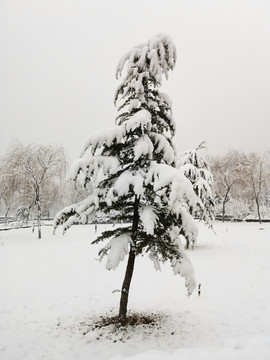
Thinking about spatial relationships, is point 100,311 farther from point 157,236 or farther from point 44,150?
point 44,150

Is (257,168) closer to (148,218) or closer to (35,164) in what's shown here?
(35,164)

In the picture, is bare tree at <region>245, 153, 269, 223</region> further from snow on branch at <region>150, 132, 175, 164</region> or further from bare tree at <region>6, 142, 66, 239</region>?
snow on branch at <region>150, 132, 175, 164</region>

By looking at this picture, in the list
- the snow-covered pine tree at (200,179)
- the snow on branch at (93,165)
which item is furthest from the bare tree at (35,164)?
the snow on branch at (93,165)

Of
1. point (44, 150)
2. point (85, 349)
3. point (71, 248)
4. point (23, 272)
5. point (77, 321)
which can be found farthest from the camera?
point (44, 150)

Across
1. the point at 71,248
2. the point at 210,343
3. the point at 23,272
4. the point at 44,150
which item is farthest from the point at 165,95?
the point at 44,150

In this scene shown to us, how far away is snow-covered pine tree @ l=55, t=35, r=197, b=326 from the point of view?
694cm

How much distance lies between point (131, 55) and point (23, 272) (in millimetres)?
12129

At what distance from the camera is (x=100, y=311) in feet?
30.8

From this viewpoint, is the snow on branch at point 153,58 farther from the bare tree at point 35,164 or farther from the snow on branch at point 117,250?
the bare tree at point 35,164

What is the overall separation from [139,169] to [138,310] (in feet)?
16.7

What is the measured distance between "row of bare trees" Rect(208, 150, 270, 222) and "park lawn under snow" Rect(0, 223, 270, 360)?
3123 centimetres

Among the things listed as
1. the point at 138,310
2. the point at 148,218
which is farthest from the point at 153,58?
the point at 138,310

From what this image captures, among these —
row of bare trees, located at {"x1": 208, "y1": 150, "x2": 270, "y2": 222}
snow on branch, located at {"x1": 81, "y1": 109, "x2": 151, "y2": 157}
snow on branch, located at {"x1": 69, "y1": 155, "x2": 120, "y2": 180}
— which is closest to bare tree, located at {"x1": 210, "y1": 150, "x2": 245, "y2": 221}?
row of bare trees, located at {"x1": 208, "y1": 150, "x2": 270, "y2": 222}

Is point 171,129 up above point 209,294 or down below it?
above
